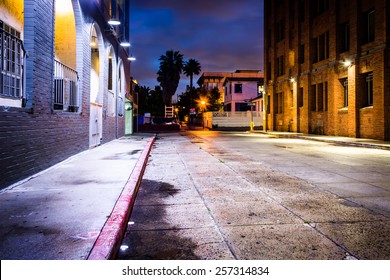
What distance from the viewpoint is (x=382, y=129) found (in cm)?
1972

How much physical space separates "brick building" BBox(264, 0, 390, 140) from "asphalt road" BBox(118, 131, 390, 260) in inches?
556

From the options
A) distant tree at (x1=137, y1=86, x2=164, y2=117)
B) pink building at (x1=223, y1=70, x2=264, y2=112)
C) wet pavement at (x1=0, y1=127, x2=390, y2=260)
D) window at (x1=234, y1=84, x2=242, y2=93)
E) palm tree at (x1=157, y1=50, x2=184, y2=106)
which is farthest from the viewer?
distant tree at (x1=137, y1=86, x2=164, y2=117)

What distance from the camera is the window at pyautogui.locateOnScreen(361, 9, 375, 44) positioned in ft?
71.0

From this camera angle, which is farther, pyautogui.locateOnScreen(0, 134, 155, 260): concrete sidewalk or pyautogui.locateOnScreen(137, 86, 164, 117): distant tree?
pyautogui.locateOnScreen(137, 86, 164, 117): distant tree

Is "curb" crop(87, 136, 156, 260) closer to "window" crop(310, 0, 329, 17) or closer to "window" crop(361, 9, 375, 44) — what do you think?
"window" crop(361, 9, 375, 44)

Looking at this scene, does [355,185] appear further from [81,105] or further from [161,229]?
[81,105]

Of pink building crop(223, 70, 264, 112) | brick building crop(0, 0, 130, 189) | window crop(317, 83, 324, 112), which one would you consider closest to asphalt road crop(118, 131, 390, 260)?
brick building crop(0, 0, 130, 189)

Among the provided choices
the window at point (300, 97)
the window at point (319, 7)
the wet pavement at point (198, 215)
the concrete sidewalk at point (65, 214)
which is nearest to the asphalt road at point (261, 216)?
the wet pavement at point (198, 215)

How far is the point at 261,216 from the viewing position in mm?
4840

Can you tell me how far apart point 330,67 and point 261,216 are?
24037mm

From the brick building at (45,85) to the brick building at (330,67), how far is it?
53.1ft

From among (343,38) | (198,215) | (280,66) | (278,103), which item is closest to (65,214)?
(198,215)

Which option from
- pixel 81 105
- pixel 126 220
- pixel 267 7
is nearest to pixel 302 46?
pixel 267 7

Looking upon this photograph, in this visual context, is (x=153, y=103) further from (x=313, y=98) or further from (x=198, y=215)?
(x=198, y=215)
